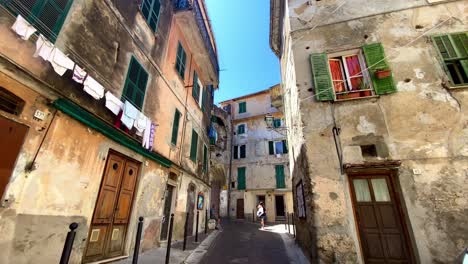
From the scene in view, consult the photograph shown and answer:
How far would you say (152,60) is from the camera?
7.63 metres

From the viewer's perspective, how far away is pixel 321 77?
6.02 meters

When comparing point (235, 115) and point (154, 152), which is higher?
point (235, 115)

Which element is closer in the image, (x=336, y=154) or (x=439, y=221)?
(x=439, y=221)

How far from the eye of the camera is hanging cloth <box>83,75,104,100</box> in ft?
15.1

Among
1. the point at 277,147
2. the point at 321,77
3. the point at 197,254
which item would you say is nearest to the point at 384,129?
the point at 321,77

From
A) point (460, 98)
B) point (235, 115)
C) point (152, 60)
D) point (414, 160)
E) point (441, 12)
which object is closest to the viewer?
point (414, 160)

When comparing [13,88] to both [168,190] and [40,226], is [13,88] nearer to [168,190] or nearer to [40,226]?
[40,226]

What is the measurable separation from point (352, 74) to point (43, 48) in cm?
737

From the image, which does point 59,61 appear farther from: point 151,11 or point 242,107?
point 242,107

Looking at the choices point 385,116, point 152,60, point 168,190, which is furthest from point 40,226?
point 385,116

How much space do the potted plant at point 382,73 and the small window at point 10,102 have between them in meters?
7.88

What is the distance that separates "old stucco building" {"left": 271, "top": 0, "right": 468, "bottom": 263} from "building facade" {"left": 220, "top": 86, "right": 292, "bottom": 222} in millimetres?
12957

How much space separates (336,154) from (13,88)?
663 centimetres

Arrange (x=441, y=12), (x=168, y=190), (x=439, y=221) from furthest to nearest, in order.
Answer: (x=168, y=190)
(x=441, y=12)
(x=439, y=221)
